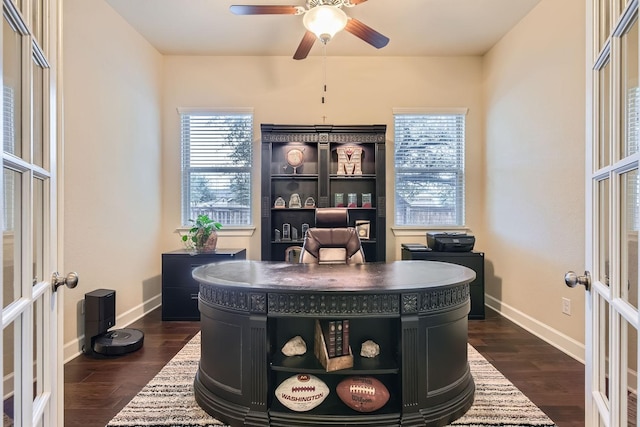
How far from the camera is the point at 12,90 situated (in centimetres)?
94

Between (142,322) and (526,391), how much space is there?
349 cm

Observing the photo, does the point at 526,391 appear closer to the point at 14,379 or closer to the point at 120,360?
the point at 14,379

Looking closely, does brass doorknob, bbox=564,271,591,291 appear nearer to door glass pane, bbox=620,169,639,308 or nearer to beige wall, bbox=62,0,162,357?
door glass pane, bbox=620,169,639,308

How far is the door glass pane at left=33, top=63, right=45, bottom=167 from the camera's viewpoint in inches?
43.0

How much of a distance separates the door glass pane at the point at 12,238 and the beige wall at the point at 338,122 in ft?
6.93

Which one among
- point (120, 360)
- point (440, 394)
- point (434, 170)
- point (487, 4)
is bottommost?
point (120, 360)

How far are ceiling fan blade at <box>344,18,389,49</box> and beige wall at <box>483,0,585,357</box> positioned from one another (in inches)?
60.5

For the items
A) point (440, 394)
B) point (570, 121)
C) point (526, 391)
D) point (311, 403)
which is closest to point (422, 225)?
point (570, 121)

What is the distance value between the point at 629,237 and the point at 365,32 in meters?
2.49

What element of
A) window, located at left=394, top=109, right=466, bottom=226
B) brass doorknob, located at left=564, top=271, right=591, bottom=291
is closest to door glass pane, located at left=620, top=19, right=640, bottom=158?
brass doorknob, located at left=564, top=271, right=591, bottom=291

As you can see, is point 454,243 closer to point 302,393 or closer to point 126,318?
point 302,393

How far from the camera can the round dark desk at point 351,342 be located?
1799 millimetres

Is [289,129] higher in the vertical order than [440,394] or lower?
higher

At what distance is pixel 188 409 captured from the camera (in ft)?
6.61
